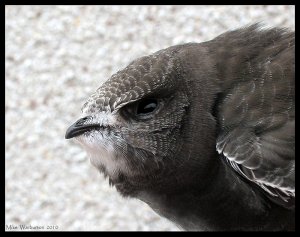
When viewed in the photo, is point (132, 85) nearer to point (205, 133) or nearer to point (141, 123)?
point (141, 123)

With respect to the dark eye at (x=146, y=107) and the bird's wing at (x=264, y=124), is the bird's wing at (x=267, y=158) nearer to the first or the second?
the bird's wing at (x=264, y=124)

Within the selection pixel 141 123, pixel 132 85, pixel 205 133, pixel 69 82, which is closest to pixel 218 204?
pixel 205 133

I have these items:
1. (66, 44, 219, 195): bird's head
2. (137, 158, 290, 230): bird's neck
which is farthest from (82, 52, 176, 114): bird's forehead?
(137, 158, 290, 230): bird's neck

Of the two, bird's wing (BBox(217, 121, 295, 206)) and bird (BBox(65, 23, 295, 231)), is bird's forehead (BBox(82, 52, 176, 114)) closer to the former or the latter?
bird (BBox(65, 23, 295, 231))

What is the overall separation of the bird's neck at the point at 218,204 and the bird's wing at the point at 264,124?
0.32ft

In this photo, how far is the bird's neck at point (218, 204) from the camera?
2277mm

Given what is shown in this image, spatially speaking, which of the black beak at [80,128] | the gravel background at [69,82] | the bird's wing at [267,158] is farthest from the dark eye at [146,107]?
the gravel background at [69,82]

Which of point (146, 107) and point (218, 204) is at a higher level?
point (146, 107)

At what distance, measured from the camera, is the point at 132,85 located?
2.19 m

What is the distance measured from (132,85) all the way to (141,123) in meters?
0.14

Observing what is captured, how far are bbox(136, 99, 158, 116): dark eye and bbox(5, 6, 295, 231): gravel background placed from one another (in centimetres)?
181

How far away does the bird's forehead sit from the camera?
218 cm

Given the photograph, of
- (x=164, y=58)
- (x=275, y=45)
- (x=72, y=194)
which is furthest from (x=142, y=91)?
(x=72, y=194)
